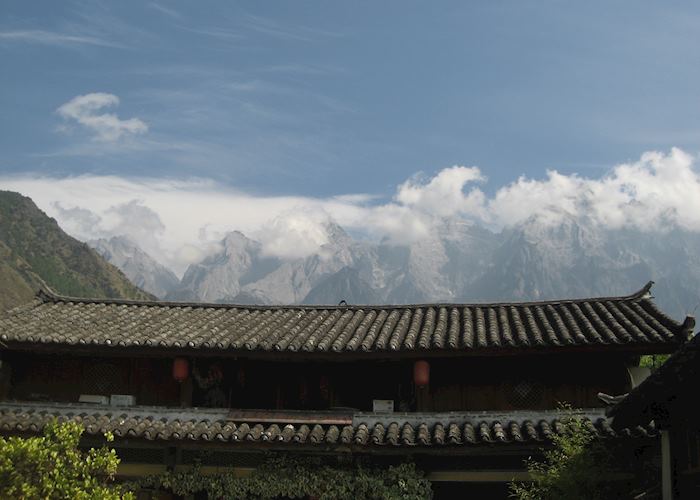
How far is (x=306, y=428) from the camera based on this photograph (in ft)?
53.8

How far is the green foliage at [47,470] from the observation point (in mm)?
12422

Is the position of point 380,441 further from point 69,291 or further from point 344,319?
point 69,291

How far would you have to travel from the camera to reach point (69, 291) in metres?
108

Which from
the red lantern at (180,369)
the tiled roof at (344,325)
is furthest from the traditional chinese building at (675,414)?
the red lantern at (180,369)

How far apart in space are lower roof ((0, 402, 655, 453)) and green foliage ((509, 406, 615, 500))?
14.4 inches

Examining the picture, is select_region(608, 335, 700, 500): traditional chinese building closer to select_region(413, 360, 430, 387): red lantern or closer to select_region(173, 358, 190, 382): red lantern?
select_region(413, 360, 430, 387): red lantern

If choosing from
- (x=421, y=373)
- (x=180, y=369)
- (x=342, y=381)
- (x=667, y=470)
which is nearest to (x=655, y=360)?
(x=421, y=373)

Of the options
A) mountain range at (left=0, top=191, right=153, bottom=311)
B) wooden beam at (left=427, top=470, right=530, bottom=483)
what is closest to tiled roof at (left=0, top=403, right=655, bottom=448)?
wooden beam at (left=427, top=470, right=530, bottom=483)

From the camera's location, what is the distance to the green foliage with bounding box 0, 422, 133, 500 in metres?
12.4

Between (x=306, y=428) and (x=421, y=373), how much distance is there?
2.87m

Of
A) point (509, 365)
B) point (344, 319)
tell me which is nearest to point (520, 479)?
point (509, 365)

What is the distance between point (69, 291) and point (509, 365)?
330ft

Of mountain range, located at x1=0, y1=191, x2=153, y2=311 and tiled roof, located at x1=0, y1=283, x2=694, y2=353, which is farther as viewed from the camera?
mountain range, located at x1=0, y1=191, x2=153, y2=311

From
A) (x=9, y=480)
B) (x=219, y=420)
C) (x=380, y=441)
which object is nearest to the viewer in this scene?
(x=9, y=480)
